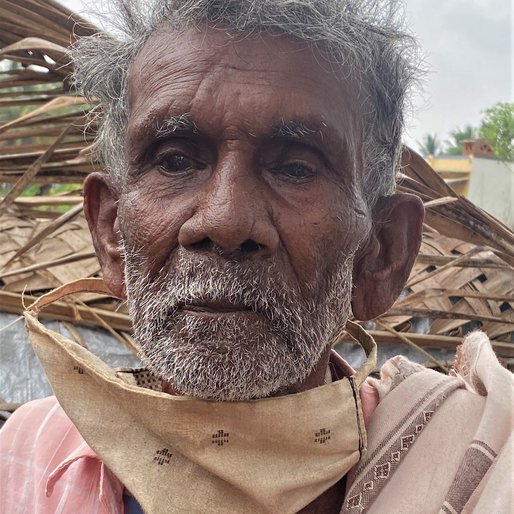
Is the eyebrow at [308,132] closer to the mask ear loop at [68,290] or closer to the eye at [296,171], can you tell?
the eye at [296,171]

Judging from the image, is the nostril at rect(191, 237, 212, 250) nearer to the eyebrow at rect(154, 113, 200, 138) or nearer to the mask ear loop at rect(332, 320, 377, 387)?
the eyebrow at rect(154, 113, 200, 138)

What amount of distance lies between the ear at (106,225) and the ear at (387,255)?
0.64m

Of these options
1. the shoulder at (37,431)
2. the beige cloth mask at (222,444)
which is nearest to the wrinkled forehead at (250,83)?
the beige cloth mask at (222,444)

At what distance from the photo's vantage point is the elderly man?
4.30 ft

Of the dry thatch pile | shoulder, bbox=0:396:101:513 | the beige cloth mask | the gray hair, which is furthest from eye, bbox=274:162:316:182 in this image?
the dry thatch pile

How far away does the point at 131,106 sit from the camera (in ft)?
5.21

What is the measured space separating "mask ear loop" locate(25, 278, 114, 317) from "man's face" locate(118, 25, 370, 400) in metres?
0.25

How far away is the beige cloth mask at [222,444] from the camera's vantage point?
1354 millimetres

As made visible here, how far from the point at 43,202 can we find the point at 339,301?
1.92 meters

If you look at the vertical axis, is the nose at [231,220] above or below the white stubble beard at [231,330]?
above

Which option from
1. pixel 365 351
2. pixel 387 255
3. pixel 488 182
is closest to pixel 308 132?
pixel 387 255

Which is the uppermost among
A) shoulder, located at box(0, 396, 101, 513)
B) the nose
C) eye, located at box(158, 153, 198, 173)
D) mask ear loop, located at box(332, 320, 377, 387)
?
eye, located at box(158, 153, 198, 173)

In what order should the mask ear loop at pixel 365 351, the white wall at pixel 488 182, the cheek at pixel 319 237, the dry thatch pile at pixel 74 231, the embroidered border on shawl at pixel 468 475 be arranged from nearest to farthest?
1. the embroidered border on shawl at pixel 468 475
2. the cheek at pixel 319 237
3. the mask ear loop at pixel 365 351
4. the dry thatch pile at pixel 74 231
5. the white wall at pixel 488 182

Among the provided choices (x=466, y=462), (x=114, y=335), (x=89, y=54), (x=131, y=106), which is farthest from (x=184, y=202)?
(x=114, y=335)
